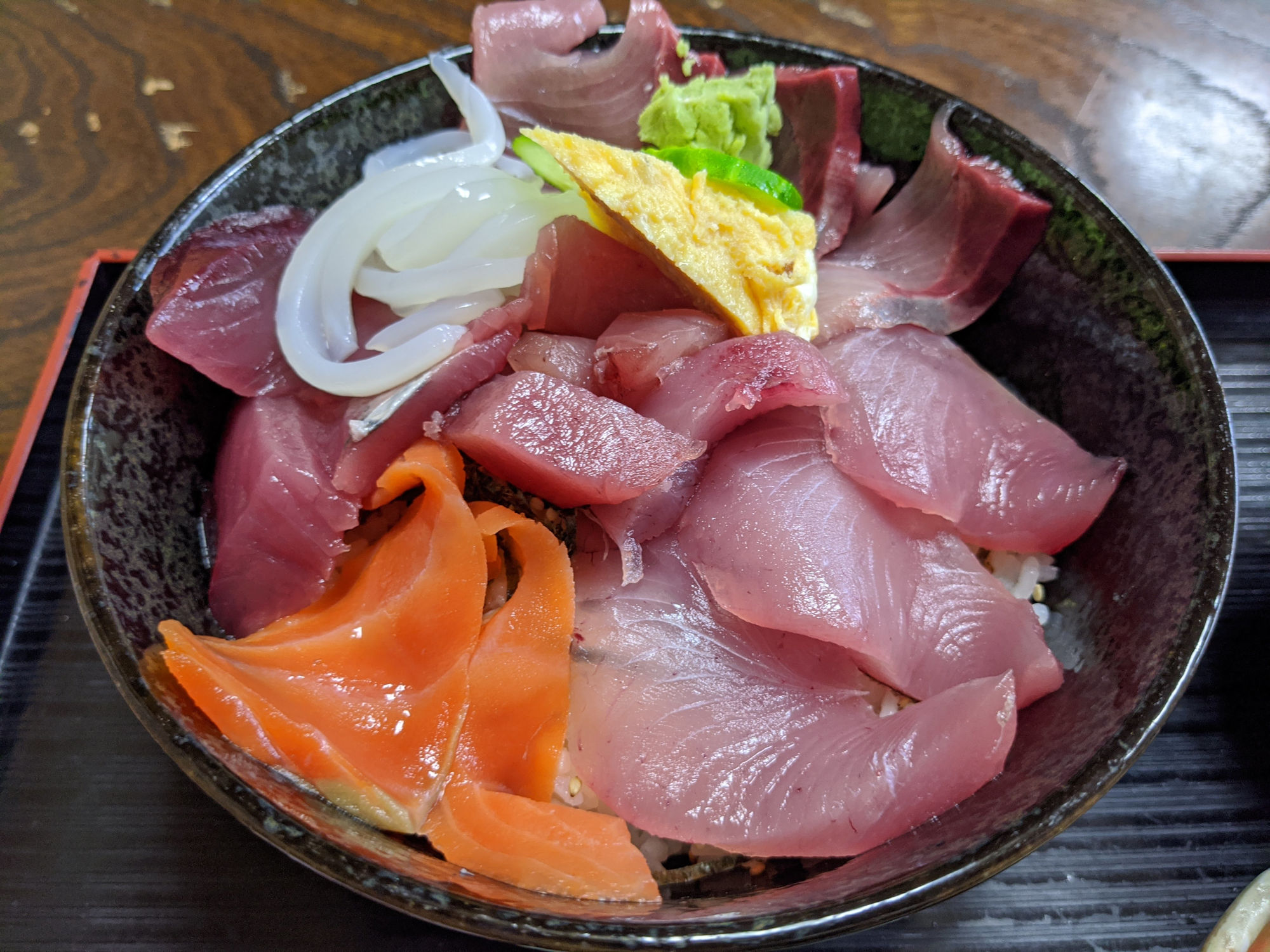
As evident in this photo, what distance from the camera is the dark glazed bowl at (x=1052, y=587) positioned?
93 centimetres

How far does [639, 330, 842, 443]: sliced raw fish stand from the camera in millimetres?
1185

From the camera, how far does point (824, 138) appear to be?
1.63 meters

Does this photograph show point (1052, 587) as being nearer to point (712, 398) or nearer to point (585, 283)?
point (712, 398)

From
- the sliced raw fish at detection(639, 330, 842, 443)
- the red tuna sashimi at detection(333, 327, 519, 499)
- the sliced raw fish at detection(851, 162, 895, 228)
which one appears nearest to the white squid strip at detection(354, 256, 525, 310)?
the red tuna sashimi at detection(333, 327, 519, 499)

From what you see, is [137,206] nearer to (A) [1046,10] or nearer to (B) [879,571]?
(B) [879,571]

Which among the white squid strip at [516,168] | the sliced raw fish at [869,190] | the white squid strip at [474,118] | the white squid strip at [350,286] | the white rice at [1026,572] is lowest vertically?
the white rice at [1026,572]

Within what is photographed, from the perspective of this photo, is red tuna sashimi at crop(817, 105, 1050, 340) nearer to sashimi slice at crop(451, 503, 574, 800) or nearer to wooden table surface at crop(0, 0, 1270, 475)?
sashimi slice at crop(451, 503, 574, 800)

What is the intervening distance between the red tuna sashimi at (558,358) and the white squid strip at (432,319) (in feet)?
0.35

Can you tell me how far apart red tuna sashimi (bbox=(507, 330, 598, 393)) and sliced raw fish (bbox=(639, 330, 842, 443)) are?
13cm

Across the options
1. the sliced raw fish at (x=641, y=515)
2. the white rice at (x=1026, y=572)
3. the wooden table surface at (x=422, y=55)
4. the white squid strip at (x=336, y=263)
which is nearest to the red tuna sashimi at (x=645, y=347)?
the sliced raw fish at (x=641, y=515)

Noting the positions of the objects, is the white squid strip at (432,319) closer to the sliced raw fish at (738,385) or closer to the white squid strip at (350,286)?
the white squid strip at (350,286)

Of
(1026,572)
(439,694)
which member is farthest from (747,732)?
(1026,572)

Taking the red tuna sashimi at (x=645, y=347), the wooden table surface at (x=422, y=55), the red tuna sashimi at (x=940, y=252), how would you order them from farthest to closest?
the wooden table surface at (x=422, y=55), the red tuna sashimi at (x=940, y=252), the red tuna sashimi at (x=645, y=347)

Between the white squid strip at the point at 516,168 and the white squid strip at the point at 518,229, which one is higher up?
the white squid strip at the point at 516,168
